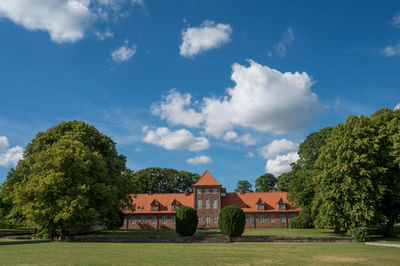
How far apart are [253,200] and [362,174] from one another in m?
34.4

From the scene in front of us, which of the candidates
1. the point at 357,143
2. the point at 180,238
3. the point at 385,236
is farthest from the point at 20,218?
the point at 385,236

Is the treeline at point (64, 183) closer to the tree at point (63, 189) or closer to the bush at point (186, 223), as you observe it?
the tree at point (63, 189)

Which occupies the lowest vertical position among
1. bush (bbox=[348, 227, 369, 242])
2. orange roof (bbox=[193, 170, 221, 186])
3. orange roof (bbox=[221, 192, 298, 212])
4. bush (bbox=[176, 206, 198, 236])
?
bush (bbox=[348, 227, 369, 242])

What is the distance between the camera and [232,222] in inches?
1280

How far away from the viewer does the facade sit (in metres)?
61.1

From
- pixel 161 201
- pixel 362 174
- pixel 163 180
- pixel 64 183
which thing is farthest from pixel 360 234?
pixel 163 180

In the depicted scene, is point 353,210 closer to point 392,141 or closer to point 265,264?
point 392,141

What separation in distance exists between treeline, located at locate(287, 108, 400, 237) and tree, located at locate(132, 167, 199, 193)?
47.4m

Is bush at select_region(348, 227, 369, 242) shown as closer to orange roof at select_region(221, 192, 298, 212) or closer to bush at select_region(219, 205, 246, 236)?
bush at select_region(219, 205, 246, 236)

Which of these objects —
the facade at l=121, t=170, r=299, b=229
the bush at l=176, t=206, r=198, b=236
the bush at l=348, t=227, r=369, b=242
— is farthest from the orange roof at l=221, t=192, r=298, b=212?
the bush at l=348, t=227, r=369, b=242

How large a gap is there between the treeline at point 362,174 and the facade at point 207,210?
26.3 metres

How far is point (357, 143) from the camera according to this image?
1287 inches

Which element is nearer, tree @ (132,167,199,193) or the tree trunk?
the tree trunk

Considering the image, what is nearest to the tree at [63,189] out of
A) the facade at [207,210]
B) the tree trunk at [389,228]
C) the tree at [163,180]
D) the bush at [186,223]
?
the bush at [186,223]
